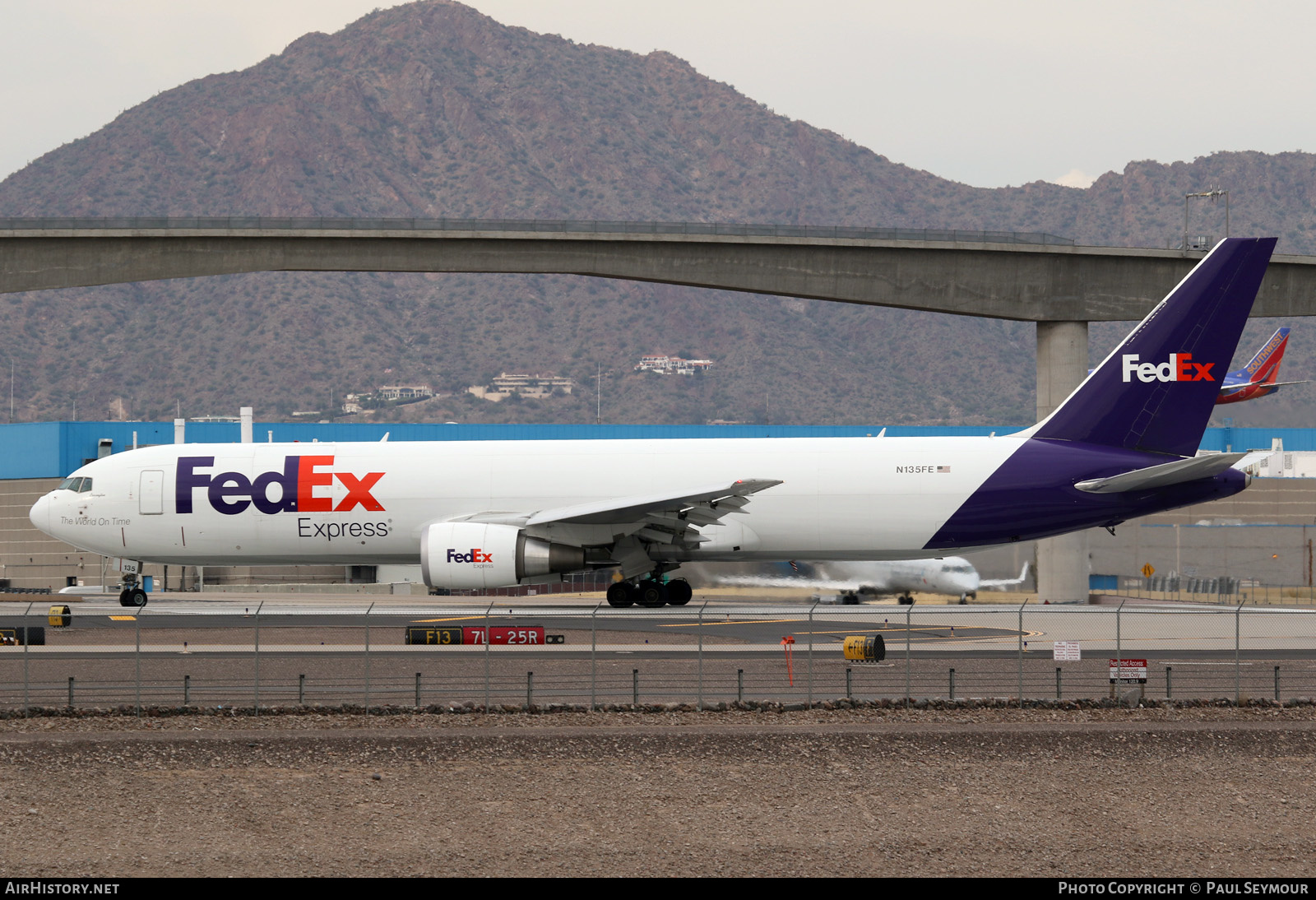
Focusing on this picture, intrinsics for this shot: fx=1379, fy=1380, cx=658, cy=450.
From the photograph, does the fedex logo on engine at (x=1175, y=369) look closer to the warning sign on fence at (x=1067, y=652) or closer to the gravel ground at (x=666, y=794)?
the warning sign on fence at (x=1067, y=652)

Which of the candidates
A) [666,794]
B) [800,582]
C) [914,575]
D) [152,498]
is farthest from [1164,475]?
[152,498]

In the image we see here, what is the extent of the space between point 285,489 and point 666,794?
21.8 metres

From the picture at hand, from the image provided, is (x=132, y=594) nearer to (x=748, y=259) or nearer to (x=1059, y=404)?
(x=748, y=259)

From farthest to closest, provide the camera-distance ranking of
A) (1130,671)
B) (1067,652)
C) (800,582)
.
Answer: (800,582) < (1067,652) < (1130,671)

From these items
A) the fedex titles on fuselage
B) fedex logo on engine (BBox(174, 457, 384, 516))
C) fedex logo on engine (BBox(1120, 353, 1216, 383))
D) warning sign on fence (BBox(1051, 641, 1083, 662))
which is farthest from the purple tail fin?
fedex logo on engine (BBox(174, 457, 384, 516))

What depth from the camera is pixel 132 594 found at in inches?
1527

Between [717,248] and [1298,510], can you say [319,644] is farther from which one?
[1298,510]

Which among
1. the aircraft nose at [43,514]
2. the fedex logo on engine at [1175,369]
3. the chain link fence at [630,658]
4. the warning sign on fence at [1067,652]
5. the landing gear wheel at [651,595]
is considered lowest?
the chain link fence at [630,658]

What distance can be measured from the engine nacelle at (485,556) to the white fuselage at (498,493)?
2.05 m

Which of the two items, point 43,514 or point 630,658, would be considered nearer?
point 630,658

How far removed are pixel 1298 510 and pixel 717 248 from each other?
41.6 metres

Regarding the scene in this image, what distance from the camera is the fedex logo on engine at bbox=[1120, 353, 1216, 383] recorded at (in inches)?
1403

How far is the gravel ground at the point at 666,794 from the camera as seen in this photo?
15.6 meters

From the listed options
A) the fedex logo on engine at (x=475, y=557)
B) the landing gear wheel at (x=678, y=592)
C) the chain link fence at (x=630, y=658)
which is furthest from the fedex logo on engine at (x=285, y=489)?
the landing gear wheel at (x=678, y=592)
